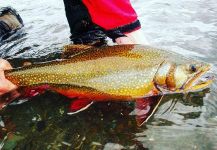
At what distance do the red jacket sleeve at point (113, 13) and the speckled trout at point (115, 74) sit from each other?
714mm

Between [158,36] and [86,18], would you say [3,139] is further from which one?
[158,36]

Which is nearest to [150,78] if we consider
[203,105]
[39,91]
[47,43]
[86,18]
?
[203,105]

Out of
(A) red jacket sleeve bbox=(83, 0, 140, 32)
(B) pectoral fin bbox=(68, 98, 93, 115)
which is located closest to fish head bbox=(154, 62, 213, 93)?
(B) pectoral fin bbox=(68, 98, 93, 115)

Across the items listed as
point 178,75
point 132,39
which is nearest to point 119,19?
point 132,39

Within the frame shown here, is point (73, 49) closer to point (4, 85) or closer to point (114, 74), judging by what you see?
point (114, 74)

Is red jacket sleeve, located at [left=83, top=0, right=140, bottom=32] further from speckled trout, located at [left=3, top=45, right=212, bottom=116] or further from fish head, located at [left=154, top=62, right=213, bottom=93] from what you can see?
fish head, located at [left=154, top=62, right=213, bottom=93]

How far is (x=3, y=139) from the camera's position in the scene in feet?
10.6

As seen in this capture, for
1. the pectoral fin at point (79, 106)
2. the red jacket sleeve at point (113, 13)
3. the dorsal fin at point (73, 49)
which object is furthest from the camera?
the red jacket sleeve at point (113, 13)

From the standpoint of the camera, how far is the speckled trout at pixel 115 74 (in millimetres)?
3221

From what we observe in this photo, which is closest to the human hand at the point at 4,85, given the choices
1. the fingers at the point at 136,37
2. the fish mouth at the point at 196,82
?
the fingers at the point at 136,37

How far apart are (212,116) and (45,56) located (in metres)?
2.85

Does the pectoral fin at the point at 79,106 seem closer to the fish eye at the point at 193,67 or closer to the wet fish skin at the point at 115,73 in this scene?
the wet fish skin at the point at 115,73

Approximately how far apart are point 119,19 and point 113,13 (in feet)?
0.34

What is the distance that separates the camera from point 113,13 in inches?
158
